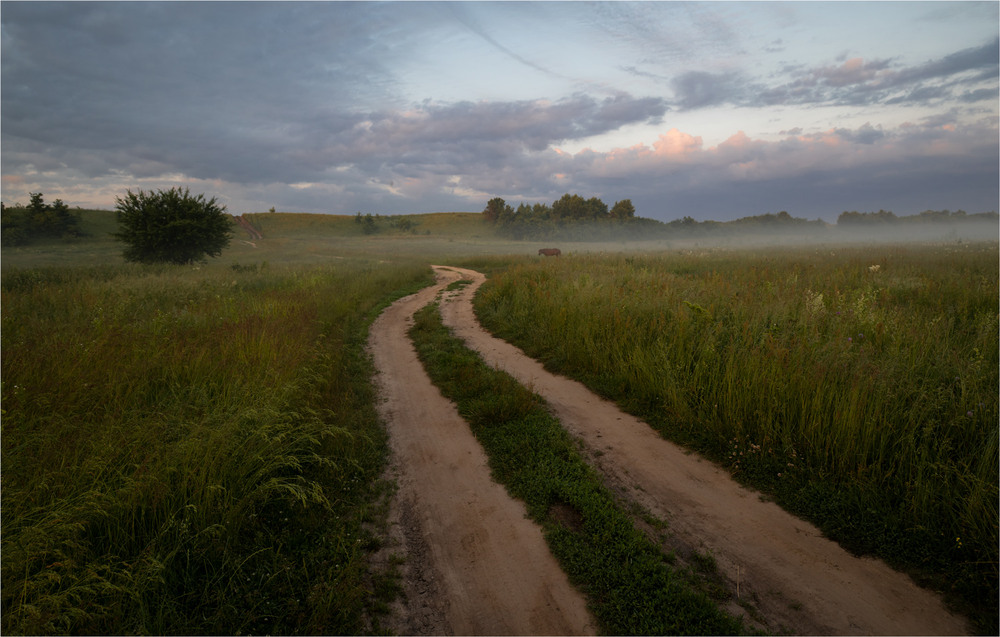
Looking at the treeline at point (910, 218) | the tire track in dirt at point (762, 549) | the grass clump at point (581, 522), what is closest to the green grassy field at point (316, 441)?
the tire track in dirt at point (762, 549)

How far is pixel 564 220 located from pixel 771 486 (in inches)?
3815

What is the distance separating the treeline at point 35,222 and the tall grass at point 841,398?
7190 centimetres

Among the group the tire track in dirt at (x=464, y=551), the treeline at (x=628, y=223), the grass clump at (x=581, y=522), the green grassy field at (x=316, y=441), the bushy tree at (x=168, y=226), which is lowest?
the tire track in dirt at (x=464, y=551)

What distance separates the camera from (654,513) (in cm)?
387

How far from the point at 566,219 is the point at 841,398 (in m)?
96.6

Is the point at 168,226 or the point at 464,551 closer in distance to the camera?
the point at 464,551

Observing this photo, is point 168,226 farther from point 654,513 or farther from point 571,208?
point 571,208

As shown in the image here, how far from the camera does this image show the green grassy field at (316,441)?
2.81 metres

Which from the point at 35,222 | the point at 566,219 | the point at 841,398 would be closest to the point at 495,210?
the point at 566,219

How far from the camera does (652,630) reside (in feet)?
8.93

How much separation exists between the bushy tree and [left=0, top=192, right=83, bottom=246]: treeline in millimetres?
41130

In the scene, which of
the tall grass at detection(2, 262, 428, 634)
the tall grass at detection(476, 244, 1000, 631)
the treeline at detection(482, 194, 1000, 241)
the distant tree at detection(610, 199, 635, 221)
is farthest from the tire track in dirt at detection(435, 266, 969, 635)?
the distant tree at detection(610, 199, 635, 221)

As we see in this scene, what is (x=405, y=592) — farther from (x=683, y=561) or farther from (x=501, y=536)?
(x=683, y=561)

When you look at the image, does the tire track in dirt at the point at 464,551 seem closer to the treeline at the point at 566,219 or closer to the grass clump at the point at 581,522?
the grass clump at the point at 581,522
